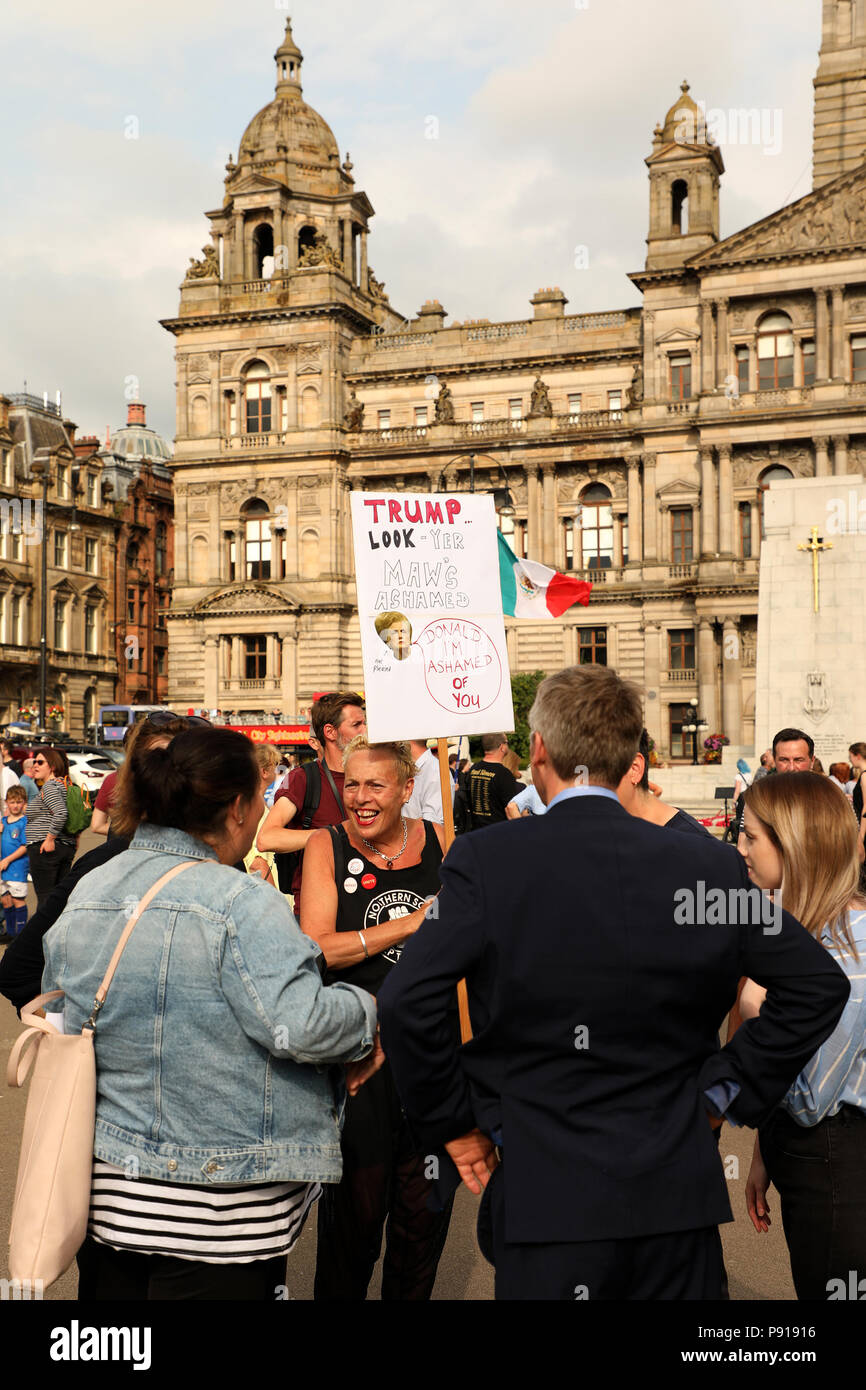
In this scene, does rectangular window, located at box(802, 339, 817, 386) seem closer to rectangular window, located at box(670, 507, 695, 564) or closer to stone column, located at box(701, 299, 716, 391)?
stone column, located at box(701, 299, 716, 391)

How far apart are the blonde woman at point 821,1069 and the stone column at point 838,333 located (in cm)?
4939

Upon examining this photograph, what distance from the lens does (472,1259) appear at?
559 cm

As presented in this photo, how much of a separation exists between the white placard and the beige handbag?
6.37ft

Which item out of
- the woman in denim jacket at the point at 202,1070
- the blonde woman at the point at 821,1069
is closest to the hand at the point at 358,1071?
the woman in denim jacket at the point at 202,1070

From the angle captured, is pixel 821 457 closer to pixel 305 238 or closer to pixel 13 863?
pixel 305 238

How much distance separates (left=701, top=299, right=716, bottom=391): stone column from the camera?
166 feet

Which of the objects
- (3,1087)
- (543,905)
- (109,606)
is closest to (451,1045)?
(543,905)

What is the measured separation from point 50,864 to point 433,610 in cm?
834

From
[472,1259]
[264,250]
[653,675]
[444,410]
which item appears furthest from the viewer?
[264,250]

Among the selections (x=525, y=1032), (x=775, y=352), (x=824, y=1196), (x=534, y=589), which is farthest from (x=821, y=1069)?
(x=775, y=352)

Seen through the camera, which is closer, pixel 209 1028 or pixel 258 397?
pixel 209 1028

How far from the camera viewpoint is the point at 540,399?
54594 mm

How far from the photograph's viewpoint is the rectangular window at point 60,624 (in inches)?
2616
